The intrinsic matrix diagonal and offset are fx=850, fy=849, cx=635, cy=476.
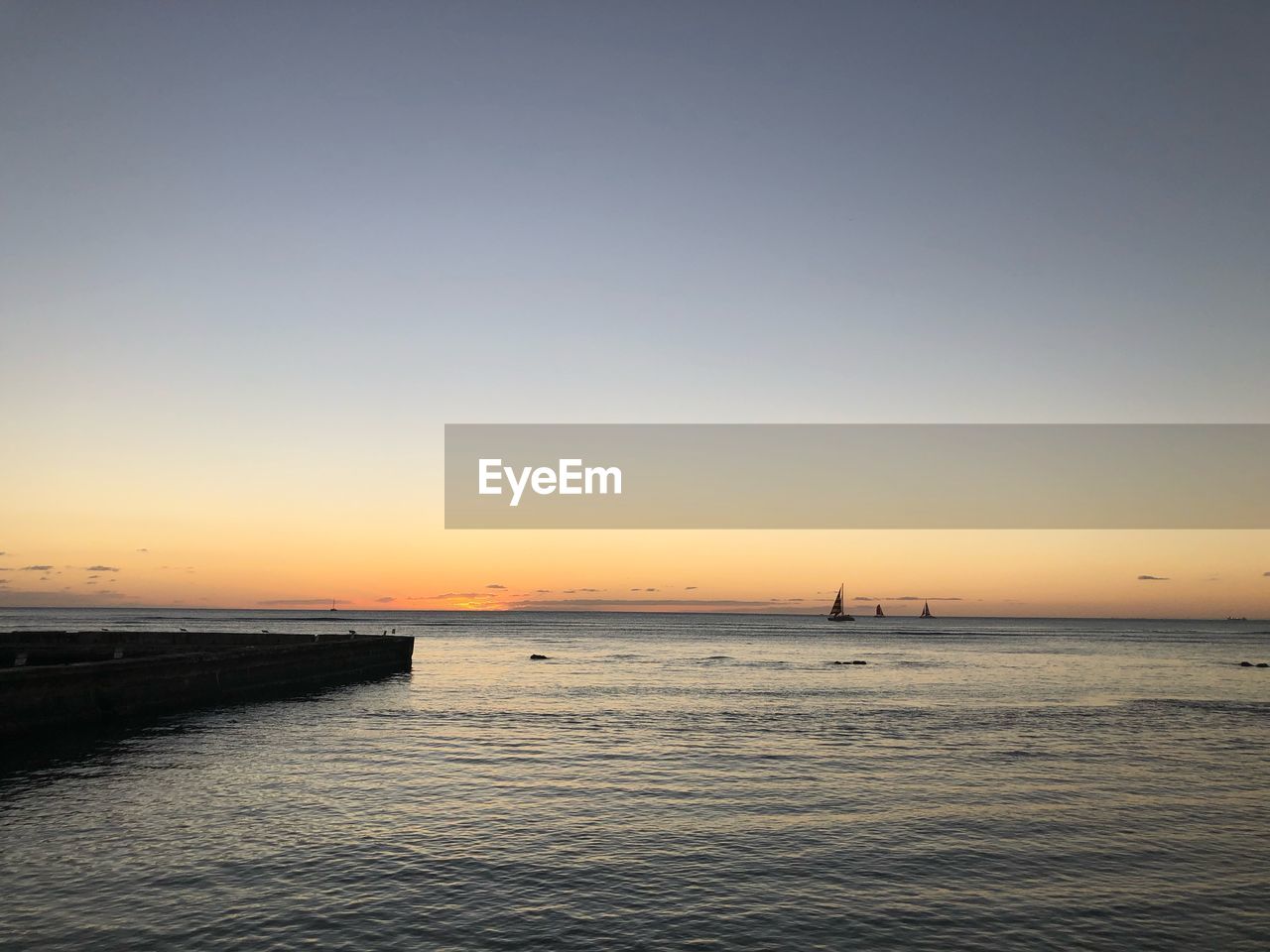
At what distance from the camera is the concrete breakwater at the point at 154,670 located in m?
30.4

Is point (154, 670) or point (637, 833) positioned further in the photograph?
point (154, 670)

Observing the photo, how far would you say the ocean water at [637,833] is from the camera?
13.2 meters

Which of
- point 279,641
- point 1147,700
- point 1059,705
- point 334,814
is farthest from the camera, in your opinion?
point 279,641

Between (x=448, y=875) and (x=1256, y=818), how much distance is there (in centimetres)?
1970

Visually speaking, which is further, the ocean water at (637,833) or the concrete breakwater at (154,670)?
the concrete breakwater at (154,670)

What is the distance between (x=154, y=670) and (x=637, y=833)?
29.0m

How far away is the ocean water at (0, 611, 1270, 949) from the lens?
13242 millimetres

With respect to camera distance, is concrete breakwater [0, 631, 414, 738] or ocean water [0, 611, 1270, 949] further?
concrete breakwater [0, 631, 414, 738]

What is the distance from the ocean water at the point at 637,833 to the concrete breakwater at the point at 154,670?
6.40 ft

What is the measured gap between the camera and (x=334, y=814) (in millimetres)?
20078

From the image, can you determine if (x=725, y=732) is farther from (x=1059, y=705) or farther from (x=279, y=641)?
(x=279, y=641)

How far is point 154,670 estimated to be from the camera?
125ft

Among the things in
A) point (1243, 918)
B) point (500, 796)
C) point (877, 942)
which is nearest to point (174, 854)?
point (500, 796)

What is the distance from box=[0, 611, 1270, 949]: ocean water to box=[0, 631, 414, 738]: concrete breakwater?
1.95 metres
